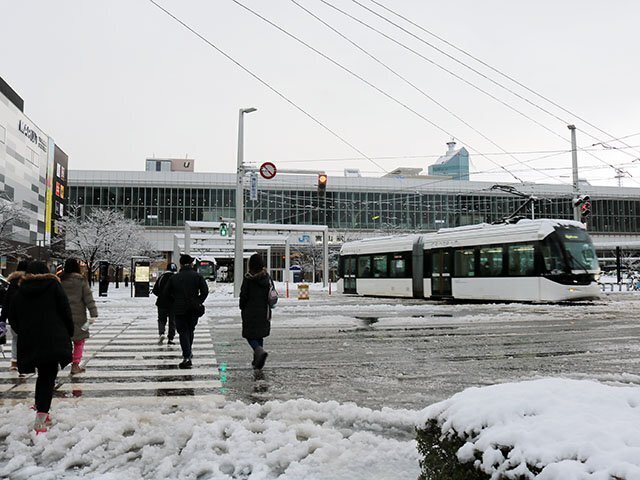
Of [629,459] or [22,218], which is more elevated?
[22,218]

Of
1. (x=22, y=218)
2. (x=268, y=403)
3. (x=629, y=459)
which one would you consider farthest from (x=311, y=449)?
(x=22, y=218)

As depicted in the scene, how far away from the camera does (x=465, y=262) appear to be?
81.7ft

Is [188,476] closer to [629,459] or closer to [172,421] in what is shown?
[172,421]

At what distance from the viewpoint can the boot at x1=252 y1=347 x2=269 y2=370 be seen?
28.4ft

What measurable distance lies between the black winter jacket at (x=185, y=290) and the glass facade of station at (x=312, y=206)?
72.7 metres

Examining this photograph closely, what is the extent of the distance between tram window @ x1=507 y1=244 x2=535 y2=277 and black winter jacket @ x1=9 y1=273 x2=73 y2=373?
19.6 m

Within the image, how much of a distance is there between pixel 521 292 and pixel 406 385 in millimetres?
16531

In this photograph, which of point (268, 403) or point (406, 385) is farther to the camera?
point (406, 385)

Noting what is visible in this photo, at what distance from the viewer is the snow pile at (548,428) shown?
7.56ft

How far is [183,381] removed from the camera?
25.9 feet

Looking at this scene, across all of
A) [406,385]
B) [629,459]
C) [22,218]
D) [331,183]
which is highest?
[331,183]

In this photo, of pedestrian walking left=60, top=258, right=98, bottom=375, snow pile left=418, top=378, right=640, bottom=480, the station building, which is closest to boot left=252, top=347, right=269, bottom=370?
pedestrian walking left=60, top=258, right=98, bottom=375

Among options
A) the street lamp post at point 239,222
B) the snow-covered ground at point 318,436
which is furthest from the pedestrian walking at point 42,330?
the street lamp post at point 239,222

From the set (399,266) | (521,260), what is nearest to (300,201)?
(399,266)
